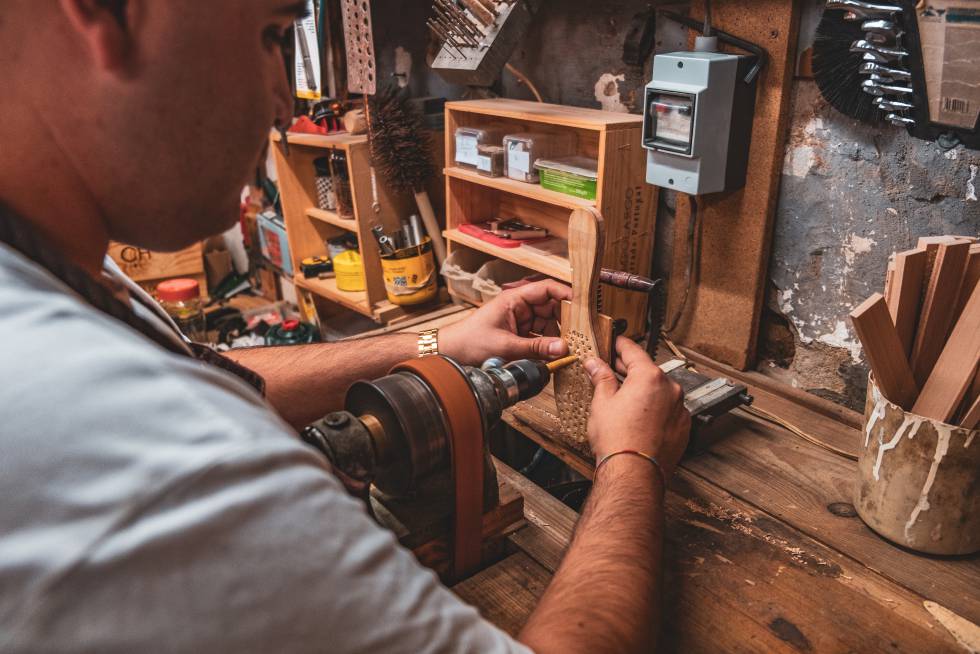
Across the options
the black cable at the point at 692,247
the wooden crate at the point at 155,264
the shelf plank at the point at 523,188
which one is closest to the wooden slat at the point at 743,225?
the black cable at the point at 692,247

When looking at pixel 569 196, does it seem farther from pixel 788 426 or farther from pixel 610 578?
pixel 610 578

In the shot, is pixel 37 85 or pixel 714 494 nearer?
pixel 37 85

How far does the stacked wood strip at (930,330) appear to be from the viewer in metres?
0.92

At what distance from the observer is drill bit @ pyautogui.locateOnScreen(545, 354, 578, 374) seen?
3.94 ft

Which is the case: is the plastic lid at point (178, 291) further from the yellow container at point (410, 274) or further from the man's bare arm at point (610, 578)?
the man's bare arm at point (610, 578)

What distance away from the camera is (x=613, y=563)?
2.43 ft

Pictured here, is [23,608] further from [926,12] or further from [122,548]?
[926,12]

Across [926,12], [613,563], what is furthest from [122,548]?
[926,12]

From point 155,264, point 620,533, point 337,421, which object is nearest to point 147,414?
point 337,421

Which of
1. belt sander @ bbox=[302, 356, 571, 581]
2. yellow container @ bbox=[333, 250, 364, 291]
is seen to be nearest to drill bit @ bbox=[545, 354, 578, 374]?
belt sander @ bbox=[302, 356, 571, 581]

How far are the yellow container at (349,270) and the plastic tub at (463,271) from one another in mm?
361

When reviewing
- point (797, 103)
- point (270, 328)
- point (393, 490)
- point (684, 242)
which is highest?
point (797, 103)

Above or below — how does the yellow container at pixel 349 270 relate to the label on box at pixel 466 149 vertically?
below

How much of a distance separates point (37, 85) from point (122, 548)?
0.31 m
